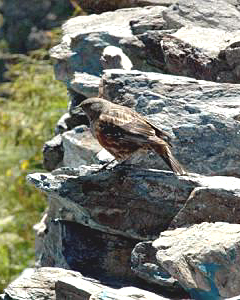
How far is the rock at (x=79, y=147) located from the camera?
341 inches

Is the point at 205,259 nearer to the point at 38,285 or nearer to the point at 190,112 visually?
the point at 38,285

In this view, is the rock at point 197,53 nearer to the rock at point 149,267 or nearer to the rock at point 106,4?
the rock at point 106,4

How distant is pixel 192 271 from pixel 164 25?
4137 millimetres

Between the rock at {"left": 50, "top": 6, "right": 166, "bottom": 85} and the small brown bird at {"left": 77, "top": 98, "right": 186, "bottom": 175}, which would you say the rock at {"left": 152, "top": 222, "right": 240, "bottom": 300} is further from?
the rock at {"left": 50, "top": 6, "right": 166, "bottom": 85}

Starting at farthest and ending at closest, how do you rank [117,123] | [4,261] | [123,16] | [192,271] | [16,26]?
[16,26]
[4,261]
[123,16]
[117,123]
[192,271]

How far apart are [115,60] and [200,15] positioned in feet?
2.87

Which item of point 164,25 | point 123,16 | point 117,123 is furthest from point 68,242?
point 123,16

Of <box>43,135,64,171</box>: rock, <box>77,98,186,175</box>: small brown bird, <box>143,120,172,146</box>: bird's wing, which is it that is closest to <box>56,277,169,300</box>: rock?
<box>77,98,186,175</box>: small brown bird

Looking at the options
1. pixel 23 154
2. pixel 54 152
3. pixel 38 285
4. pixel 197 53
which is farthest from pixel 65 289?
pixel 23 154

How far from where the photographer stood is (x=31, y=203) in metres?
13.2

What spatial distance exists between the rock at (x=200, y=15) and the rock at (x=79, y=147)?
1.26 meters

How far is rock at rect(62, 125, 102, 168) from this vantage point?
28.4 feet

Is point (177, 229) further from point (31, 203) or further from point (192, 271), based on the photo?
point (31, 203)

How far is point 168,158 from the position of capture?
6.97 metres
